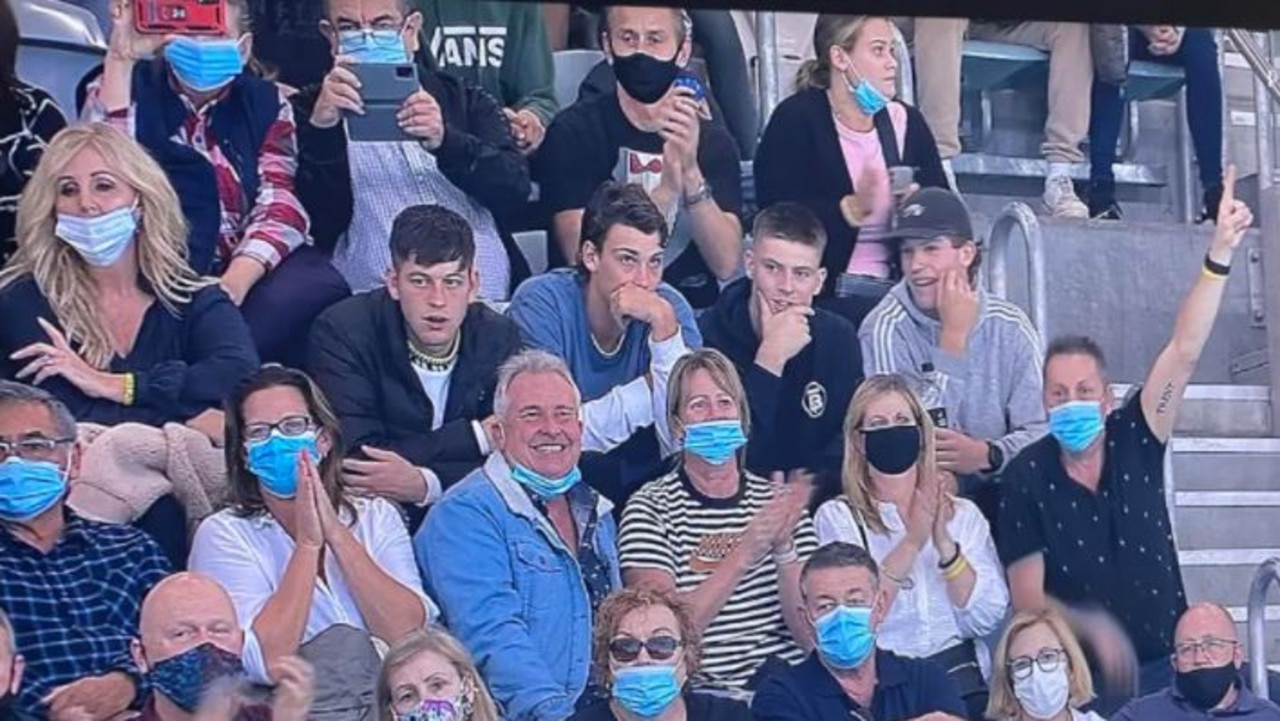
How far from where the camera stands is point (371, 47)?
150 inches

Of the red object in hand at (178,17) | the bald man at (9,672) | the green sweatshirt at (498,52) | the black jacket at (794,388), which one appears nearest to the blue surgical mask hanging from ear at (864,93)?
the black jacket at (794,388)

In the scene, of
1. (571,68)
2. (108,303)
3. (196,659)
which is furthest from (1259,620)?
(108,303)

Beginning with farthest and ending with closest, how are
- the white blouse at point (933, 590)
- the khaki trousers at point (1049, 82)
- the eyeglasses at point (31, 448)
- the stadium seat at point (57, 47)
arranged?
the khaki trousers at point (1049, 82) → the white blouse at point (933, 590) → the stadium seat at point (57, 47) → the eyeglasses at point (31, 448)

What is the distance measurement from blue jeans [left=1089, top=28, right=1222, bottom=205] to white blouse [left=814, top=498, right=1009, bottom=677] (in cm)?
92

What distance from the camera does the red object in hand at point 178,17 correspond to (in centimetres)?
366

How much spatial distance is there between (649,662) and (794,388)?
0.56m

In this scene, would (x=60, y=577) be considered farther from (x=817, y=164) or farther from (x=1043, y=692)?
A: (x=1043, y=692)

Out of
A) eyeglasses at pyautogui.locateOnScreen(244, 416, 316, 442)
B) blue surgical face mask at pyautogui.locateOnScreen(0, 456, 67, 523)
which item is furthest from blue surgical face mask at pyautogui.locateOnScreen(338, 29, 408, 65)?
blue surgical face mask at pyautogui.locateOnScreen(0, 456, 67, 523)

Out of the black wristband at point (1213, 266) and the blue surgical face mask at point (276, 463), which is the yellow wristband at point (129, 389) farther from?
the black wristband at point (1213, 266)

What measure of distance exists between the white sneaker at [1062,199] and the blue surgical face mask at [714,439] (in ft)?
3.26

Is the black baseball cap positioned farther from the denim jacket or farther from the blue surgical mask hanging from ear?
the denim jacket

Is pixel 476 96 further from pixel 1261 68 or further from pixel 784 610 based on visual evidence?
pixel 1261 68

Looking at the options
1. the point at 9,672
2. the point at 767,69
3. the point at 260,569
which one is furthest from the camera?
the point at 767,69

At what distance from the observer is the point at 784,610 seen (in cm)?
377
